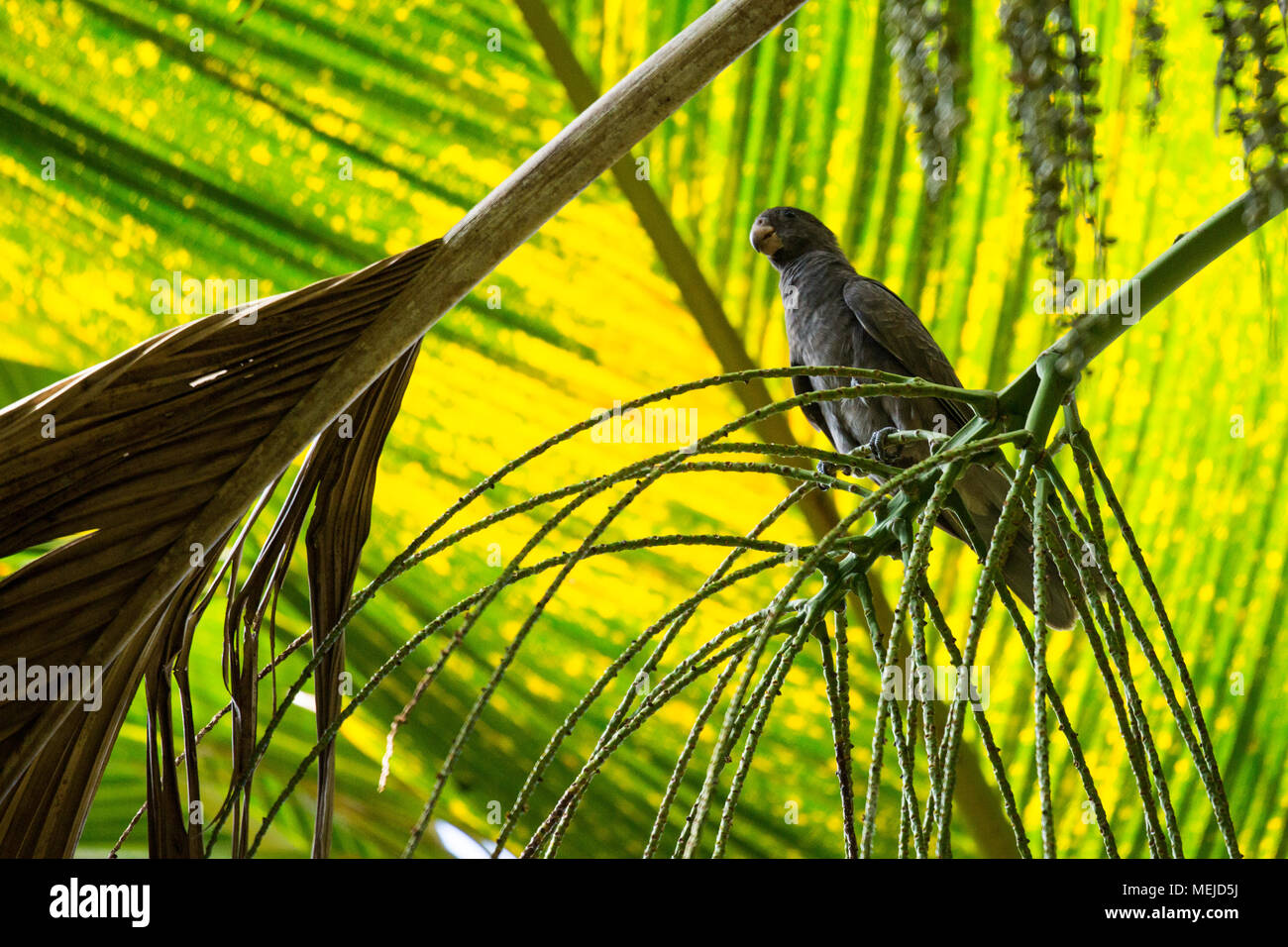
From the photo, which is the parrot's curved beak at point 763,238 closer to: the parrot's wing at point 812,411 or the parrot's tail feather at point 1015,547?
the parrot's wing at point 812,411

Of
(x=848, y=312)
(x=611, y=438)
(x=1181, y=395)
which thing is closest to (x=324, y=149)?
(x=611, y=438)

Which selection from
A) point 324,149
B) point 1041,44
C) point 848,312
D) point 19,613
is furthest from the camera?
point 848,312

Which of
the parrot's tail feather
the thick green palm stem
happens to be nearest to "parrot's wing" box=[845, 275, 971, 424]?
the parrot's tail feather

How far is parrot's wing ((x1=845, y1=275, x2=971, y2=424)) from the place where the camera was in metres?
1.64

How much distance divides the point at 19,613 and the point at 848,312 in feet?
4.66

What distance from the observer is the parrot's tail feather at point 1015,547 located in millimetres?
1353

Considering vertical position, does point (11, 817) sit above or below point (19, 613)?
below

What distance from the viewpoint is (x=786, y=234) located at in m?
1.66

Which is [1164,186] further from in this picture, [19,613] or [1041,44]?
[19,613]

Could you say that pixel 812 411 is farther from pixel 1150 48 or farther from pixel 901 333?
pixel 1150 48

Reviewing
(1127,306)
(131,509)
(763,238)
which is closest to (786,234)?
(763,238)

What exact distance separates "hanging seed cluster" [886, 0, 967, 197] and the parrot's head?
117 centimetres

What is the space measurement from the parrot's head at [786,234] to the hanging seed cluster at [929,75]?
1.17 meters

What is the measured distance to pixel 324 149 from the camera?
1602mm
